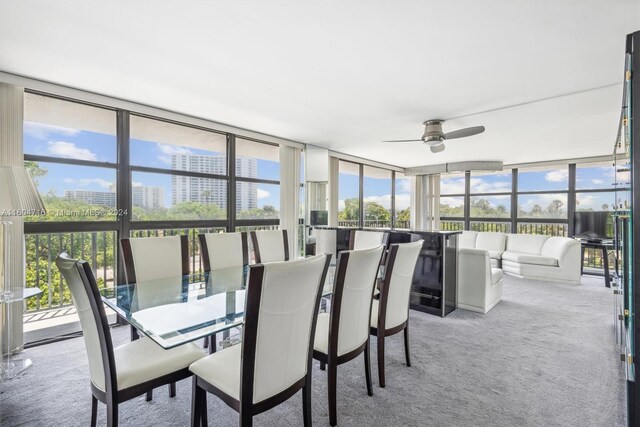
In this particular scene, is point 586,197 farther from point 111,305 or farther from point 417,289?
point 111,305

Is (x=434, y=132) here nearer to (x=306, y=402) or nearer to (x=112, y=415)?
(x=306, y=402)

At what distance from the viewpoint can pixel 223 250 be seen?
10.1 ft

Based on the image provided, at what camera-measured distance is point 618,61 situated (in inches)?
94.0

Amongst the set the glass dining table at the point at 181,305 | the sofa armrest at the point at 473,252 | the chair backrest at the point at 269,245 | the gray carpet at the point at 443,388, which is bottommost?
the gray carpet at the point at 443,388

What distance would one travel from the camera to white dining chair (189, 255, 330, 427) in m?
1.24

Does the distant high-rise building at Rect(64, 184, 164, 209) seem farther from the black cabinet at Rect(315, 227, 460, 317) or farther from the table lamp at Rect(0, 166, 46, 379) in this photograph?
the black cabinet at Rect(315, 227, 460, 317)

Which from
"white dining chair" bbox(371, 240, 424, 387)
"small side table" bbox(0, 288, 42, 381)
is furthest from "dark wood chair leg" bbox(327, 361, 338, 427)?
"small side table" bbox(0, 288, 42, 381)

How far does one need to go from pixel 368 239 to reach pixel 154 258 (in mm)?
2146

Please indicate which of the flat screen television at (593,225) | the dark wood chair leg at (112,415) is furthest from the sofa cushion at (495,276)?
the dark wood chair leg at (112,415)

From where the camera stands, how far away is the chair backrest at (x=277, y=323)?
123 centimetres

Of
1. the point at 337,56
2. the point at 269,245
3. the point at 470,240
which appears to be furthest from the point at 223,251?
the point at 470,240

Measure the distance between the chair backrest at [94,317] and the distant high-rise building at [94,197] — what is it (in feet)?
6.96

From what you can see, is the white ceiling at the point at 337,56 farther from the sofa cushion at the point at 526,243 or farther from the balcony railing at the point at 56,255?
the sofa cushion at the point at 526,243

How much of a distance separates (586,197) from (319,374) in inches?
287
